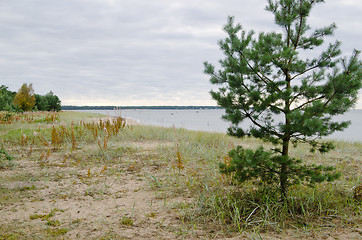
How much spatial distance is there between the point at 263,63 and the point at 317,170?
5.00ft

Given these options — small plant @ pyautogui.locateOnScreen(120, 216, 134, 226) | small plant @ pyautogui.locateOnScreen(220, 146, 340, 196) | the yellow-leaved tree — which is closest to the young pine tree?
small plant @ pyautogui.locateOnScreen(220, 146, 340, 196)

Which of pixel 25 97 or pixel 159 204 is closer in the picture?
pixel 159 204

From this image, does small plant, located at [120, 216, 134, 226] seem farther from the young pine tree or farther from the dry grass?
the young pine tree

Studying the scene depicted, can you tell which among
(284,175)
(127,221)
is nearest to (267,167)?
(284,175)

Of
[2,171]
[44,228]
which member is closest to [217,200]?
[44,228]

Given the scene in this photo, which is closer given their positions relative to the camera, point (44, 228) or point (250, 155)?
point (250, 155)

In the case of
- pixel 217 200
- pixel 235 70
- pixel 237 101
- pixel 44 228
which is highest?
pixel 235 70

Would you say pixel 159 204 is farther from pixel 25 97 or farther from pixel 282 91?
pixel 25 97

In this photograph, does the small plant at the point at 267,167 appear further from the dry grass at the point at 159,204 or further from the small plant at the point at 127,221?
the small plant at the point at 127,221

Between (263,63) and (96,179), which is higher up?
(263,63)

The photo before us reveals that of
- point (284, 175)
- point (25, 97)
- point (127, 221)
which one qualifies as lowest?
point (127, 221)

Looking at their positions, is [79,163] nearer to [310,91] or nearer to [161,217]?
[161,217]

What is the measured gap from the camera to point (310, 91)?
3424mm

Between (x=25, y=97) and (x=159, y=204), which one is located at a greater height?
(x=25, y=97)
